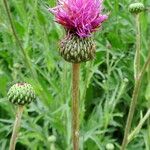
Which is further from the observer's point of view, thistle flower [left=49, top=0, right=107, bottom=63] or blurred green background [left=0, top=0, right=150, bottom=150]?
blurred green background [left=0, top=0, right=150, bottom=150]

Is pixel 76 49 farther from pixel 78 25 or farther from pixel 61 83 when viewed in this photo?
pixel 61 83

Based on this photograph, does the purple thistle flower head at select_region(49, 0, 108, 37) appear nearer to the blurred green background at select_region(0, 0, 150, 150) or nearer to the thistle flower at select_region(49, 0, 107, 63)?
the thistle flower at select_region(49, 0, 107, 63)

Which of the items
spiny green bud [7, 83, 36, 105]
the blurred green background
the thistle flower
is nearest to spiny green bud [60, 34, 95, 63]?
the thistle flower

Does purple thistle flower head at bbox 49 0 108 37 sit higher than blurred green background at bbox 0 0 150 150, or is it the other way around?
purple thistle flower head at bbox 49 0 108 37

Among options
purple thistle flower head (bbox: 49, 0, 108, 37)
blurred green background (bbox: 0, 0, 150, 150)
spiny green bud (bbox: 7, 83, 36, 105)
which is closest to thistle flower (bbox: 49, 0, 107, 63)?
purple thistle flower head (bbox: 49, 0, 108, 37)

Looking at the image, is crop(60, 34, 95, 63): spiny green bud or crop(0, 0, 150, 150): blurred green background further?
crop(0, 0, 150, 150): blurred green background

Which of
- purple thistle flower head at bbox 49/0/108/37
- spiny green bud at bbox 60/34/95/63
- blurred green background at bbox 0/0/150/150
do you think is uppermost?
purple thistle flower head at bbox 49/0/108/37

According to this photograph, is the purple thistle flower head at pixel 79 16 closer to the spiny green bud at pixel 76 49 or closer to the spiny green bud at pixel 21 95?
the spiny green bud at pixel 76 49

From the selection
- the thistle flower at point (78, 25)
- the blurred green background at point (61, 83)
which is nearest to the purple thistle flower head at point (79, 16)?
the thistle flower at point (78, 25)

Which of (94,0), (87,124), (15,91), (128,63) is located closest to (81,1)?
(94,0)
